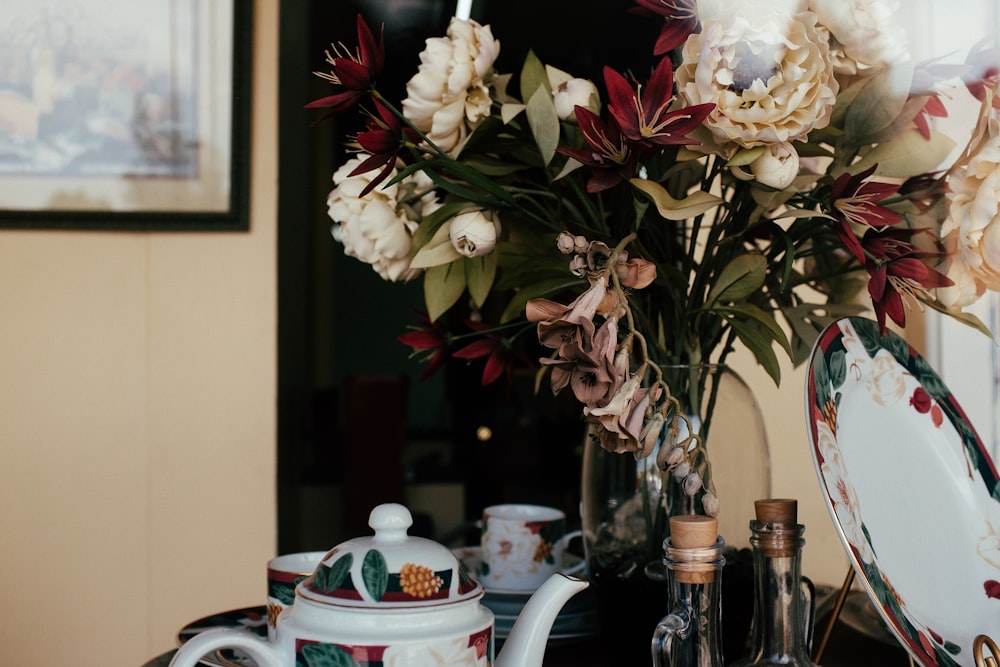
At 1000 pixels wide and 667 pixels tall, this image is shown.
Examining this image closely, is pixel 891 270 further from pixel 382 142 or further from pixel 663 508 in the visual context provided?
pixel 382 142

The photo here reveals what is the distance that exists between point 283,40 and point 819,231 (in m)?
1.16

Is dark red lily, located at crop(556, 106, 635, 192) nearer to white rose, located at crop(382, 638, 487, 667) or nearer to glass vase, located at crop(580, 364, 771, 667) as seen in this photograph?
glass vase, located at crop(580, 364, 771, 667)

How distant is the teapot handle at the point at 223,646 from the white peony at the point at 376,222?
330 mm

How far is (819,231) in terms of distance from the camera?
749 millimetres

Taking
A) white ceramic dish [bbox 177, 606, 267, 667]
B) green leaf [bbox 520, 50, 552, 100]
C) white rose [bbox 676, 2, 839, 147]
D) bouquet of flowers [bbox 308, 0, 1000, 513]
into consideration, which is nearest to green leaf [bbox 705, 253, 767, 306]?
bouquet of flowers [bbox 308, 0, 1000, 513]

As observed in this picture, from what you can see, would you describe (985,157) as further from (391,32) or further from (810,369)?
(391,32)

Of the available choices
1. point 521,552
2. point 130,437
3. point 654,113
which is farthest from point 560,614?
point 130,437

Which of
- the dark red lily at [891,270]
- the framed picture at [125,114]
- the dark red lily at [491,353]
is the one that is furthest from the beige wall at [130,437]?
the dark red lily at [891,270]

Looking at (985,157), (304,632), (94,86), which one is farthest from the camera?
(94,86)

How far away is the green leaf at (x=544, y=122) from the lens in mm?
708

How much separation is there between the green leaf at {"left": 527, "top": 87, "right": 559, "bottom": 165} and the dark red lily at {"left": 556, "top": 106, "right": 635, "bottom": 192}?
2.9 inches

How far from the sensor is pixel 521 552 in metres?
0.89

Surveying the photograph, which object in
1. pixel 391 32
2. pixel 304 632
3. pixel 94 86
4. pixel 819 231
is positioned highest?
pixel 391 32

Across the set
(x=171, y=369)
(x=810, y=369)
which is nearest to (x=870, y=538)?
(x=810, y=369)
